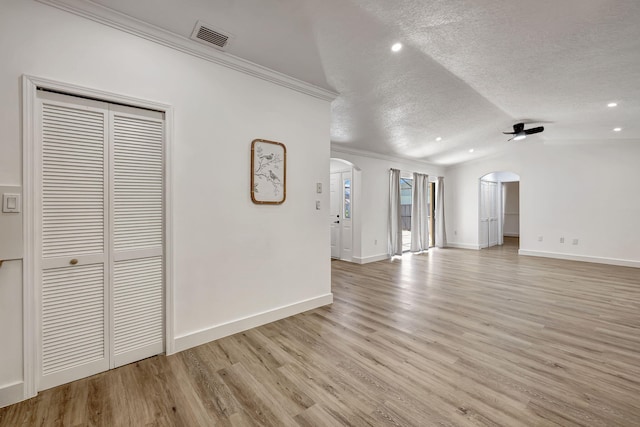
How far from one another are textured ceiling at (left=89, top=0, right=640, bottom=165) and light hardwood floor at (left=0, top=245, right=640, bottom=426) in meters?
2.80

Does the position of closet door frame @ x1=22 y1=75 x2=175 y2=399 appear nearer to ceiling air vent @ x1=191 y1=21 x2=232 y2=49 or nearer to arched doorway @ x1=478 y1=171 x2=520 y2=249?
ceiling air vent @ x1=191 y1=21 x2=232 y2=49

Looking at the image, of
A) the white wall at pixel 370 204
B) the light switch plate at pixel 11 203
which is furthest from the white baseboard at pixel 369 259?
the light switch plate at pixel 11 203

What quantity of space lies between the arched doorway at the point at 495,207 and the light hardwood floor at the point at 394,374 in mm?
5202

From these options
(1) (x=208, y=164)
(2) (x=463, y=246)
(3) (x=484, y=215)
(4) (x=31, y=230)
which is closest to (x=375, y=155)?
(2) (x=463, y=246)

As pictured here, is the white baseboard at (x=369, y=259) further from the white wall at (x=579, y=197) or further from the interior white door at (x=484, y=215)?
the white wall at (x=579, y=197)

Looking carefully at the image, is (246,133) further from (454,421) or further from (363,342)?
(454,421)

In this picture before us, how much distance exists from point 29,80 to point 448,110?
5000 mm

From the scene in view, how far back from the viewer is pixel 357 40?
103 inches

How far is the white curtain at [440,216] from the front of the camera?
8766 millimetres

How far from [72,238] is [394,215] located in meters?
6.37

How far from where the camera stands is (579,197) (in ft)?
21.6

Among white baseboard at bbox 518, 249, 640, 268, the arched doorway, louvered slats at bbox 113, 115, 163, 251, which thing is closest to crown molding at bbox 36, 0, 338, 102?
louvered slats at bbox 113, 115, 163, 251

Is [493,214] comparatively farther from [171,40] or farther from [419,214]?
[171,40]

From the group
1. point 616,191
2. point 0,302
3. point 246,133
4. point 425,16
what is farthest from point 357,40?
point 616,191
